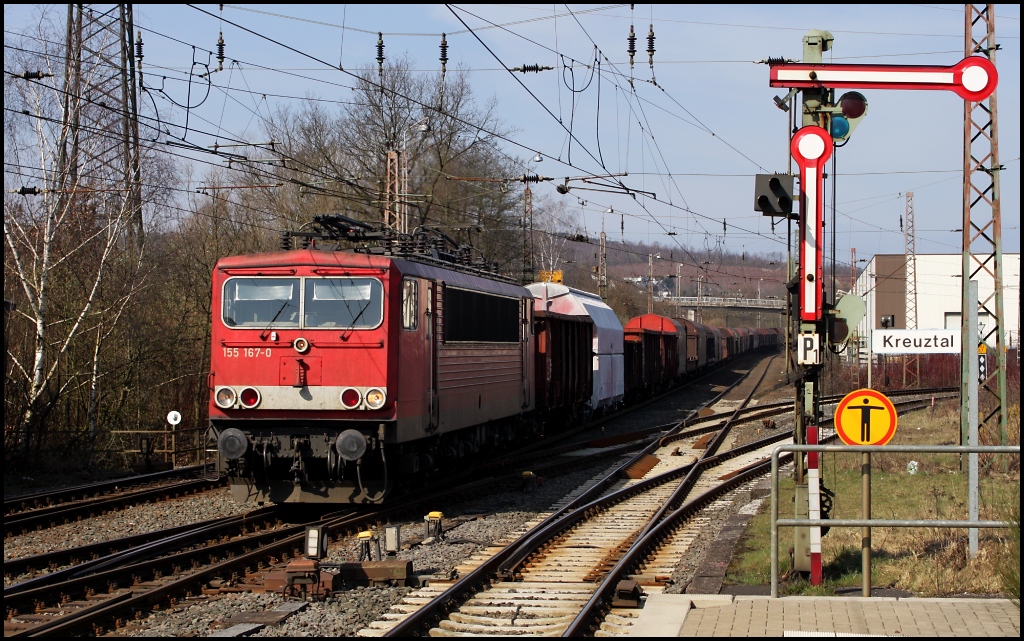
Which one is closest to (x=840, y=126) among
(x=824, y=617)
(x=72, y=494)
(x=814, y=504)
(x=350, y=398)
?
(x=814, y=504)

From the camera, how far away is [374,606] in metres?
8.53

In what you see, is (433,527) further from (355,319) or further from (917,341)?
(917,341)

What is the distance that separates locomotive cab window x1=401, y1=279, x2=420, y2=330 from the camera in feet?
42.3

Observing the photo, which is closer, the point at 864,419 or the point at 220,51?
the point at 864,419

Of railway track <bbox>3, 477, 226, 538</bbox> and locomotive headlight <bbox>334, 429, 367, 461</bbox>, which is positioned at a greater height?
locomotive headlight <bbox>334, 429, 367, 461</bbox>

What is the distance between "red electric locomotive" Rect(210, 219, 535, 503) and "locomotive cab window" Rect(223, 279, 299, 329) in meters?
0.01

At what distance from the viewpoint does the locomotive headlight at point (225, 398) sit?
12.6 meters

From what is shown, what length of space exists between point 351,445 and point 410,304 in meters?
2.03

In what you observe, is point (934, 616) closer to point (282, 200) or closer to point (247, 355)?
point (247, 355)

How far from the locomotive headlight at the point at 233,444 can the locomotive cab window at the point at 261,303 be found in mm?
1403

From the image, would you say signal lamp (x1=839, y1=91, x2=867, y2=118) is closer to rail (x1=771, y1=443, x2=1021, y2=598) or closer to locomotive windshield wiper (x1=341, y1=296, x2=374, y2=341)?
rail (x1=771, y1=443, x2=1021, y2=598)

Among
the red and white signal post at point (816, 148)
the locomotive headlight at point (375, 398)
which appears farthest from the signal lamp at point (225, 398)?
the red and white signal post at point (816, 148)

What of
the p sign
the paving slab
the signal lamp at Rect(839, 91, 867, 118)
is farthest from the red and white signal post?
the paving slab

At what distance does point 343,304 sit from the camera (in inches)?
500
